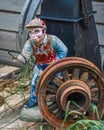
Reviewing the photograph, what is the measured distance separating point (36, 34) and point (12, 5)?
6.91ft

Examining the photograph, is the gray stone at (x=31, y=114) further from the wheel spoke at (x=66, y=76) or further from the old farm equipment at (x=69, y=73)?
the wheel spoke at (x=66, y=76)

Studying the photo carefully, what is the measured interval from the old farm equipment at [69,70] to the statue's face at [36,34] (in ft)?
0.87

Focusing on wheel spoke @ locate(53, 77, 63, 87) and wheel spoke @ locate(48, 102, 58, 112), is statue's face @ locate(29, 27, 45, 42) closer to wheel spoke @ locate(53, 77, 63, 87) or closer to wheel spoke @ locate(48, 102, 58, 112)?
wheel spoke @ locate(53, 77, 63, 87)

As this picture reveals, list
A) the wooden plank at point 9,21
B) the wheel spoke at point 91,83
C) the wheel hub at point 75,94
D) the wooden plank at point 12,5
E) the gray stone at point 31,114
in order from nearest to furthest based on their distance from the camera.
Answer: the wheel hub at point 75,94 < the wheel spoke at point 91,83 < the gray stone at point 31,114 < the wooden plank at point 12,5 < the wooden plank at point 9,21

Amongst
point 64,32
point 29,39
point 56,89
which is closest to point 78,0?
point 64,32

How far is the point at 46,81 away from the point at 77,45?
0.56m

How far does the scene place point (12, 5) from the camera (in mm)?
5934

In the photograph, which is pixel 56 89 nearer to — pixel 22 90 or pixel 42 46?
pixel 42 46

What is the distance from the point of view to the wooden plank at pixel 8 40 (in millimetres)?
6107

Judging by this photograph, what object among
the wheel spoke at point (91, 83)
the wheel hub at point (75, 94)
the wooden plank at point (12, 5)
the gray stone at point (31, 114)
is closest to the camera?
the wheel hub at point (75, 94)

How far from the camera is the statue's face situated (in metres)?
3.91

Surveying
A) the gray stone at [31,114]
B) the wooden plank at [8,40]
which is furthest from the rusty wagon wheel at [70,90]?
the wooden plank at [8,40]

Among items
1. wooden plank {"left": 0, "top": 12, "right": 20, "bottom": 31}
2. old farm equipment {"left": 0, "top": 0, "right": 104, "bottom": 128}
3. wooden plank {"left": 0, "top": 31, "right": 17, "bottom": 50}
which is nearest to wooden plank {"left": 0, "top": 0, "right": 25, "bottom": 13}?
wooden plank {"left": 0, "top": 12, "right": 20, "bottom": 31}

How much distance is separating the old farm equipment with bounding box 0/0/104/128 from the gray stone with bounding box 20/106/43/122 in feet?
0.81
